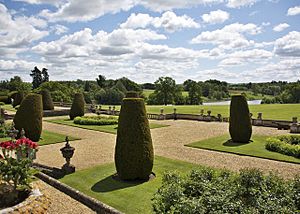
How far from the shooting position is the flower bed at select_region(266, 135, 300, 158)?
1382 cm

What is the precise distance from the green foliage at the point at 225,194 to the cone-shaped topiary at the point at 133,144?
63.8 inches

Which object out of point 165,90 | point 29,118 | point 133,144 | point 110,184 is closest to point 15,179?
point 110,184

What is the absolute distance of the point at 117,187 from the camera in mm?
9648

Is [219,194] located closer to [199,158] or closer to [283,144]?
[199,158]

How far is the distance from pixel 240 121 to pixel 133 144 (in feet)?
31.2

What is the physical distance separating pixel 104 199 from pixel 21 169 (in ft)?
8.65

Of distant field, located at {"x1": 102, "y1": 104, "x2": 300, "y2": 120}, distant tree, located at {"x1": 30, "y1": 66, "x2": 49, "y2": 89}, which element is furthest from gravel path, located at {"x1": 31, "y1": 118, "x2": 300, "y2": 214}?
distant tree, located at {"x1": 30, "y1": 66, "x2": 49, "y2": 89}

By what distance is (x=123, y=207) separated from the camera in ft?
26.3

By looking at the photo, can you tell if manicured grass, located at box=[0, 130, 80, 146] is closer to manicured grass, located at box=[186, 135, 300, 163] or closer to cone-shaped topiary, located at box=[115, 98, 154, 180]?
manicured grass, located at box=[186, 135, 300, 163]

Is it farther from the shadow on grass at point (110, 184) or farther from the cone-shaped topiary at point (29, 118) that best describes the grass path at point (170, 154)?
the shadow on grass at point (110, 184)

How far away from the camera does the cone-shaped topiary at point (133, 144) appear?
9961mm

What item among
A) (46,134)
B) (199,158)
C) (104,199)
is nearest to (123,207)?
(104,199)

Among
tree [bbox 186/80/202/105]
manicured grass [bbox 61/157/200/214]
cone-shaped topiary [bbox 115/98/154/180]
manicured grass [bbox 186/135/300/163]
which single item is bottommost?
manicured grass [bbox 61/157/200/214]

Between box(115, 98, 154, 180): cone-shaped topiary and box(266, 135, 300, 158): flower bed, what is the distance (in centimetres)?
803
